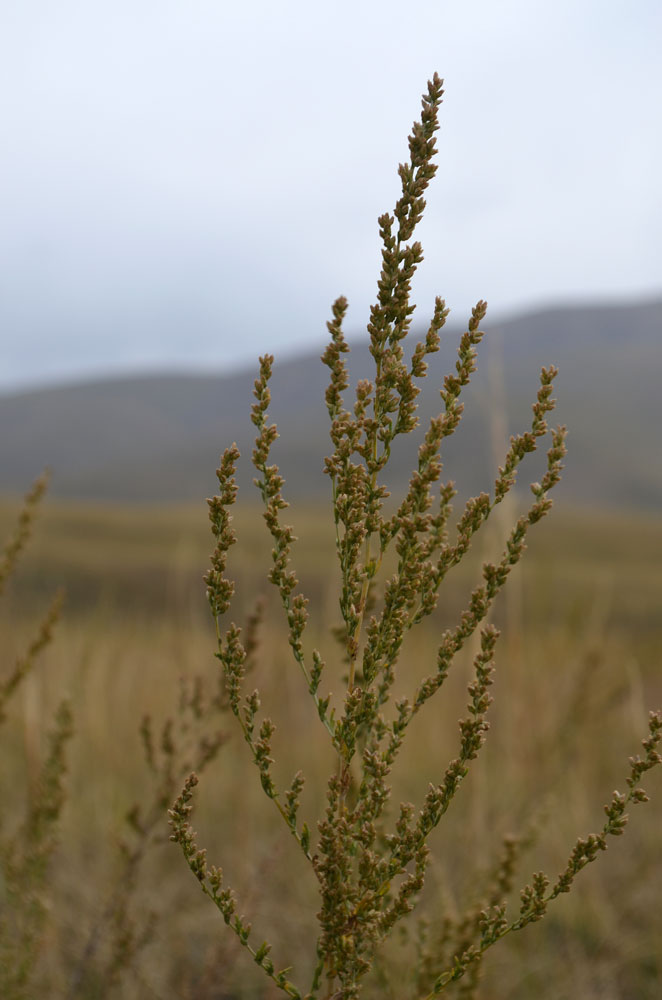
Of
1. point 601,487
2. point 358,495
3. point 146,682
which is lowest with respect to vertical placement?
point 601,487

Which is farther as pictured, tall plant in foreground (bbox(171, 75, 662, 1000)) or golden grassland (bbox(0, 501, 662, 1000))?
golden grassland (bbox(0, 501, 662, 1000))

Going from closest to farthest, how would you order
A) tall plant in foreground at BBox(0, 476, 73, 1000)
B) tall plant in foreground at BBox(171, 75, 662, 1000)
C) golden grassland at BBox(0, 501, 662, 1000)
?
tall plant in foreground at BBox(171, 75, 662, 1000) → tall plant in foreground at BBox(0, 476, 73, 1000) → golden grassland at BBox(0, 501, 662, 1000)

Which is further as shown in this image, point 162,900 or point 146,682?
point 146,682

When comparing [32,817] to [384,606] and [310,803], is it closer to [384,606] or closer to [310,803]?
[384,606]

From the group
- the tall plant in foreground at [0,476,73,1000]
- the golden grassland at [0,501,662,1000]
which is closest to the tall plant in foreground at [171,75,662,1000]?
the golden grassland at [0,501,662,1000]

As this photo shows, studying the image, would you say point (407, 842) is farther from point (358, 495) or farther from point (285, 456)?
point (285, 456)

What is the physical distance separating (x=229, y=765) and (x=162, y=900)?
220 cm

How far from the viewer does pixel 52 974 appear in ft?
9.93

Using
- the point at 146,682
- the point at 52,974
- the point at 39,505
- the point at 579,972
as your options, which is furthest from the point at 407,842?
the point at 146,682

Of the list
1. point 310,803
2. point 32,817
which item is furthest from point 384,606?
point 310,803

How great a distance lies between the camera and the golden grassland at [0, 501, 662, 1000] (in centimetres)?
322

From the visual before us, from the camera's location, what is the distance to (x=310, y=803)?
208 inches

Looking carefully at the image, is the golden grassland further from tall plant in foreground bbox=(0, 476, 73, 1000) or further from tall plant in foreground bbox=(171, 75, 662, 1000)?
tall plant in foreground bbox=(171, 75, 662, 1000)

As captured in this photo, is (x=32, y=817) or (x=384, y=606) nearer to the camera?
(x=384, y=606)
